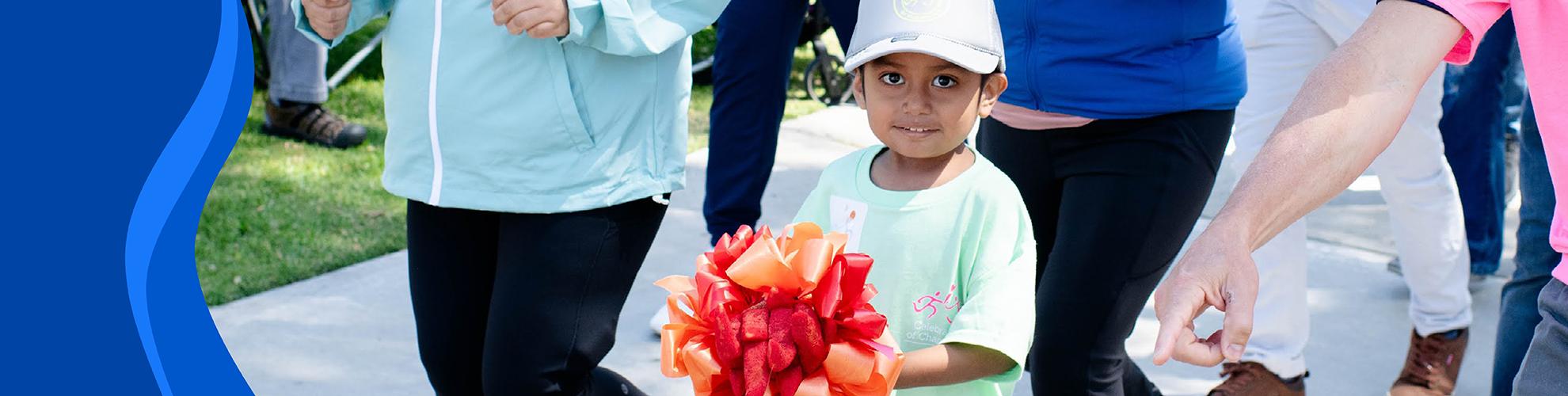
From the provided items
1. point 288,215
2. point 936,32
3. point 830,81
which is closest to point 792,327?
point 936,32

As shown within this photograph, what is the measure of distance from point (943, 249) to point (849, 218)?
16 cm

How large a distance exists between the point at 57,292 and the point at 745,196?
6.68 feet

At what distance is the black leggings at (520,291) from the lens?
281cm

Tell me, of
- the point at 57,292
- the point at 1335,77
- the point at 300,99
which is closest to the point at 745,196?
the point at 57,292

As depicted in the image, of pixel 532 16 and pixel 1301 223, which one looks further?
pixel 1301 223

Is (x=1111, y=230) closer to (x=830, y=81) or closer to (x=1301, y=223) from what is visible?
(x=1301, y=223)

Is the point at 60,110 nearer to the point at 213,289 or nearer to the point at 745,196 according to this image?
the point at 745,196

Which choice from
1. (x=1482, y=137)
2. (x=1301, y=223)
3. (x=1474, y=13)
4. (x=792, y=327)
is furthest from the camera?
(x=1482, y=137)

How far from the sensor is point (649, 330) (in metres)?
4.55

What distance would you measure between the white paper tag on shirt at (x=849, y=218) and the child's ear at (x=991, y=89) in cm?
24

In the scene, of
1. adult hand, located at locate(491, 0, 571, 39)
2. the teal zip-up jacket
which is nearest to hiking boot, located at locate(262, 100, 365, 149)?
the teal zip-up jacket

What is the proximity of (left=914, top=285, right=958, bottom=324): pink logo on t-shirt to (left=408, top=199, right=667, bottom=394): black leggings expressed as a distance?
0.70 m

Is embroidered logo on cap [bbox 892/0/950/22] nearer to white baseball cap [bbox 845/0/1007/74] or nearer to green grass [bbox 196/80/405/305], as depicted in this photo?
white baseball cap [bbox 845/0/1007/74]

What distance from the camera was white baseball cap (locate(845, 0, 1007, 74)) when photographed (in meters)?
2.31
